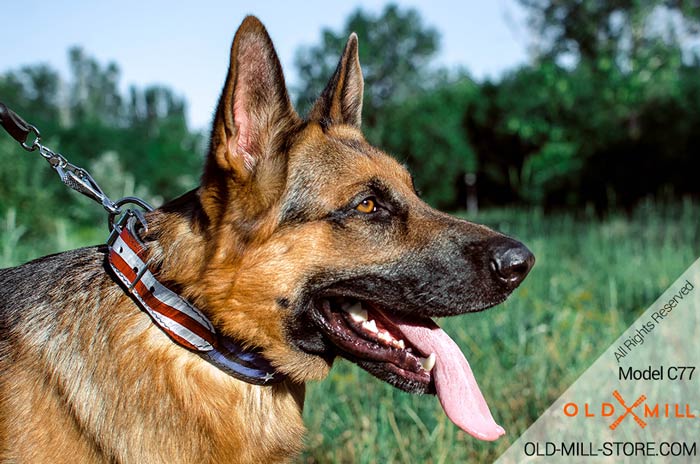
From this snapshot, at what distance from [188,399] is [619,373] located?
3.16 meters

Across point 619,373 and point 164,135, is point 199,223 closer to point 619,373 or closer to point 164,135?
point 619,373

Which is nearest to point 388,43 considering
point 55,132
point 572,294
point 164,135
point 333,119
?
point 164,135

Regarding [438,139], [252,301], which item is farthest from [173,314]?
[438,139]

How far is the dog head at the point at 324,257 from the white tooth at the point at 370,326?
0.02 metres

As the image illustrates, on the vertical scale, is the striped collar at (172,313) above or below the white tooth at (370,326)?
above

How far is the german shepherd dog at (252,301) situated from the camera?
2.46 m

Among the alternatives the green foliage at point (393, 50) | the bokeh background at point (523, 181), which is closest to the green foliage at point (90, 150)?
the bokeh background at point (523, 181)

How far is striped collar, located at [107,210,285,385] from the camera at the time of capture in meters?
2.53

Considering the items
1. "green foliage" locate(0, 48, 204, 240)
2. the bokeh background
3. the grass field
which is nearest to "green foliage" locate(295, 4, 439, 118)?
the bokeh background

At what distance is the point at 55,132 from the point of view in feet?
74.1

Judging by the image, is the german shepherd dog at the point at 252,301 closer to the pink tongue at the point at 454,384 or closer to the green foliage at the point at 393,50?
the pink tongue at the point at 454,384

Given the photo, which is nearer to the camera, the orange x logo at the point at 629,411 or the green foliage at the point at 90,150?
the orange x logo at the point at 629,411

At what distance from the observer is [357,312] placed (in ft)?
9.54

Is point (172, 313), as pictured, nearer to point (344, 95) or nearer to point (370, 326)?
point (370, 326)
